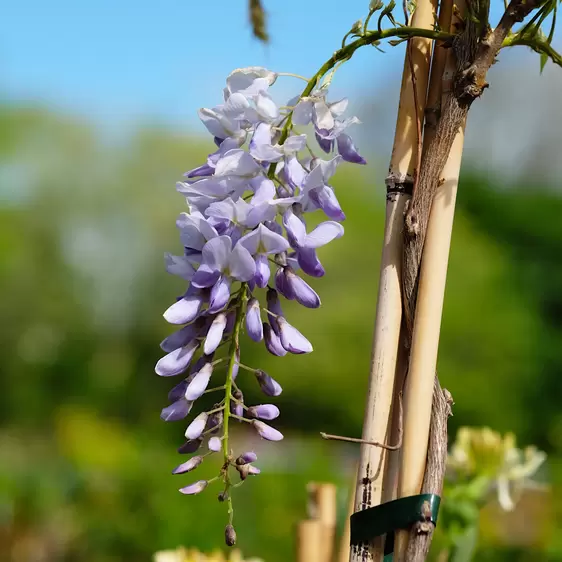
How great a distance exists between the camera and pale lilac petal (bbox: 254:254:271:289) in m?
0.39

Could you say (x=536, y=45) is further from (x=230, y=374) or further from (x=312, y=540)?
(x=312, y=540)

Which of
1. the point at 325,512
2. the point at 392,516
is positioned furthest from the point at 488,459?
the point at 392,516

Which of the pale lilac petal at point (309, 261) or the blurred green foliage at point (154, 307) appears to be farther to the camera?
the blurred green foliage at point (154, 307)

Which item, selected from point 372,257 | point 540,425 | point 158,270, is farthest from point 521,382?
point 158,270

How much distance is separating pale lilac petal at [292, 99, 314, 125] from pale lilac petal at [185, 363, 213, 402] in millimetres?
138

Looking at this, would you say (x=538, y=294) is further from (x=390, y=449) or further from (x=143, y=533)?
(x=390, y=449)

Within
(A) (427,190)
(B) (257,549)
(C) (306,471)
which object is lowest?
(A) (427,190)

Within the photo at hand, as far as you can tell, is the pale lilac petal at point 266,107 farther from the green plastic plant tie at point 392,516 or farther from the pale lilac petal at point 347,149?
the green plastic plant tie at point 392,516

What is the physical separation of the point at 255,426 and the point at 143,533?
1631 millimetres

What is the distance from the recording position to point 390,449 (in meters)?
0.41

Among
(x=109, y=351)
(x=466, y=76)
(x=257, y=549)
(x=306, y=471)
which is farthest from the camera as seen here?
(x=109, y=351)

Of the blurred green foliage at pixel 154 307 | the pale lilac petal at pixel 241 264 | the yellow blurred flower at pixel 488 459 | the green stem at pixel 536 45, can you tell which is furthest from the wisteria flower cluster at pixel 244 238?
the blurred green foliage at pixel 154 307

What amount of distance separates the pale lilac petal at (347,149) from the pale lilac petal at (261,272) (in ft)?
0.25

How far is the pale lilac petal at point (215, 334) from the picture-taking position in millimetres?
387
